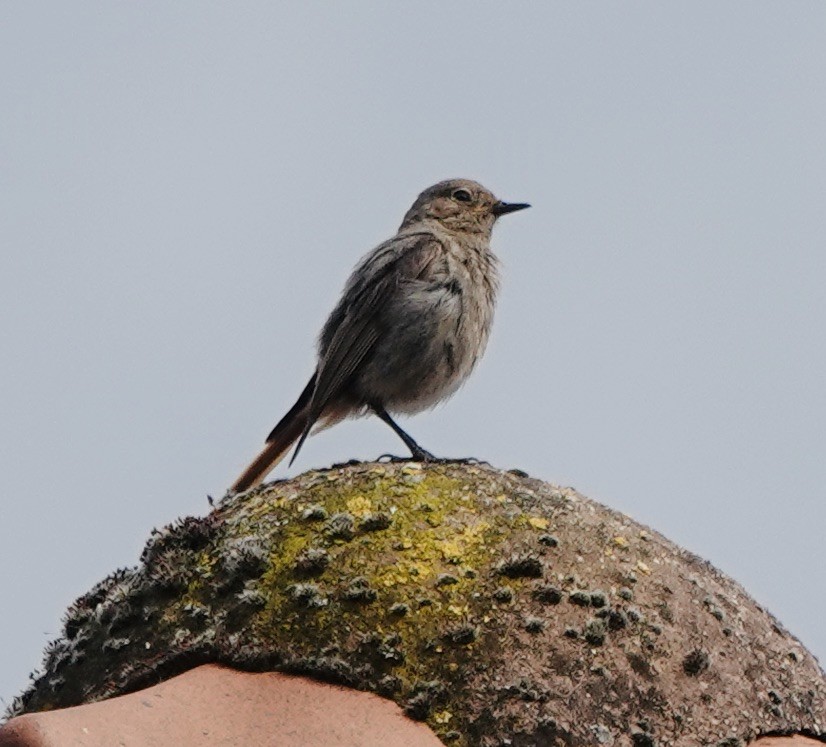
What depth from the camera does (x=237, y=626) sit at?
4.01m

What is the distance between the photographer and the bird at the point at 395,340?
7645 millimetres

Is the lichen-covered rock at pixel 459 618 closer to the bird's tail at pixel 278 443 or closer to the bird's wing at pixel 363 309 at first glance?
the bird's tail at pixel 278 443

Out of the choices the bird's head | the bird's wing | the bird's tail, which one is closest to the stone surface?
the bird's tail

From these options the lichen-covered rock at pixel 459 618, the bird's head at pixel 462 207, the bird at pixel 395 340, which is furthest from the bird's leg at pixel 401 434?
the lichen-covered rock at pixel 459 618

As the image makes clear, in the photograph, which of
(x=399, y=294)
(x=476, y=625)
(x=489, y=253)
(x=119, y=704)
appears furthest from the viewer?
(x=489, y=253)

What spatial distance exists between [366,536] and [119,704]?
32.7 inches

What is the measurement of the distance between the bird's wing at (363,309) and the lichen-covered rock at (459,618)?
3.14m

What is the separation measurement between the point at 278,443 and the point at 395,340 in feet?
2.47

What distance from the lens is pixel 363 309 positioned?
775 centimetres

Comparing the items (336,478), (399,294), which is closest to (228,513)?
(336,478)

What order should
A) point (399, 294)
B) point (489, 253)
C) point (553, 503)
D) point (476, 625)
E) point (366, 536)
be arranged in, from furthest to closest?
point (489, 253) < point (399, 294) < point (553, 503) < point (366, 536) < point (476, 625)

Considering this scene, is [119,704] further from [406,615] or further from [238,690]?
[406,615]

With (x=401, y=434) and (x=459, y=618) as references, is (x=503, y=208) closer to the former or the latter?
(x=401, y=434)

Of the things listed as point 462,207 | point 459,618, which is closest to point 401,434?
point 462,207
